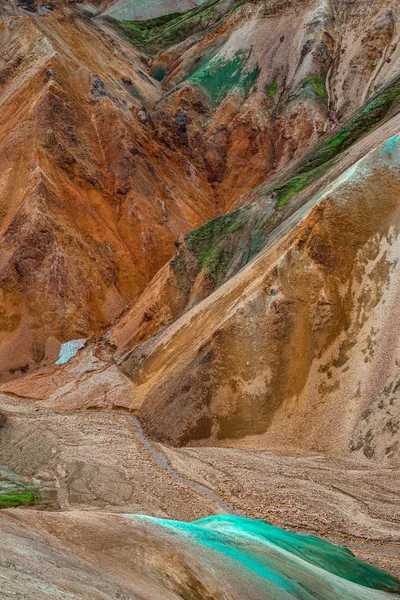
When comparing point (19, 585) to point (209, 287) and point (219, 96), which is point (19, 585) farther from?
point (219, 96)

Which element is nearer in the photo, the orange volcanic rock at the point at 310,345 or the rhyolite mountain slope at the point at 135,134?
the orange volcanic rock at the point at 310,345

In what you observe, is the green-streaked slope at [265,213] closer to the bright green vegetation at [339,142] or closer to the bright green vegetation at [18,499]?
the bright green vegetation at [339,142]

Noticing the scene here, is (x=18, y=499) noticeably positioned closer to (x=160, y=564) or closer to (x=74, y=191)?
(x=160, y=564)

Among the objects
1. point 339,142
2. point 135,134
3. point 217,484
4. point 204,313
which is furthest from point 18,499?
point 135,134

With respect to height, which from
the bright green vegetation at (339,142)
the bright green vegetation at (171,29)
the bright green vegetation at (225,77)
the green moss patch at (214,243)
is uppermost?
the bright green vegetation at (171,29)

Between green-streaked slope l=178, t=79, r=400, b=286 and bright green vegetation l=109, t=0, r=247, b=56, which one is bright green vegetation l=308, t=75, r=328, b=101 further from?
bright green vegetation l=109, t=0, r=247, b=56

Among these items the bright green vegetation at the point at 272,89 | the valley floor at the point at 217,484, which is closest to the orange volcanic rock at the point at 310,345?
the valley floor at the point at 217,484
